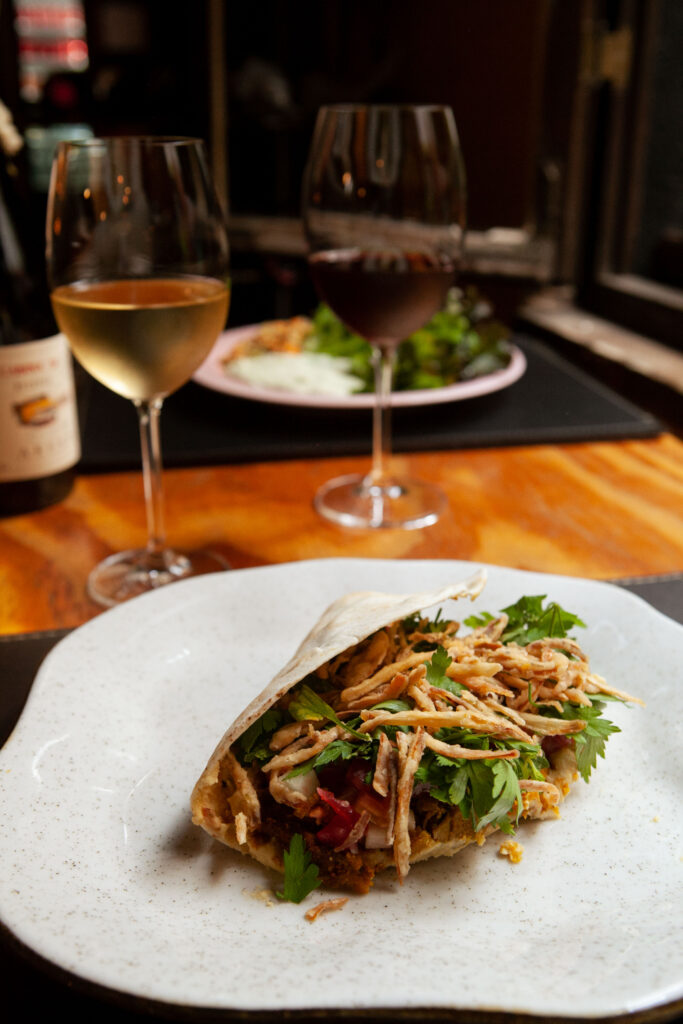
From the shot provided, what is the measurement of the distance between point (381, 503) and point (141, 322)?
468mm

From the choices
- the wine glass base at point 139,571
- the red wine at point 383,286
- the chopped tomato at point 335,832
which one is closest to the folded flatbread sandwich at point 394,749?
the chopped tomato at point 335,832

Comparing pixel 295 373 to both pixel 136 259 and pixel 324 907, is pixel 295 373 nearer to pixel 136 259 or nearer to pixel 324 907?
pixel 136 259

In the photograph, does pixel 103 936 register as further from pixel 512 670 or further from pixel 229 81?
pixel 229 81

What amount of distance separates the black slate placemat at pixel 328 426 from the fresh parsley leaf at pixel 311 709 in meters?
0.85

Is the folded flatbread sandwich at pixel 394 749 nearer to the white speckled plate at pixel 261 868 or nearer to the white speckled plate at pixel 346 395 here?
the white speckled plate at pixel 261 868

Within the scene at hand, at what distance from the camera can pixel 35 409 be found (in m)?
1.27

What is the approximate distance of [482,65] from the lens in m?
3.49

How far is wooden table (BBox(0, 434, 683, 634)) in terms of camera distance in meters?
1.22

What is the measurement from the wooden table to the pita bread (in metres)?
0.41

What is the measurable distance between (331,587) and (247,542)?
31 cm

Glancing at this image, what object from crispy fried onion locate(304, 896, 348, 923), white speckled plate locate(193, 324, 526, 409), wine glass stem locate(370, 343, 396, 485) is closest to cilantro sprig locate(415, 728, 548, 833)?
crispy fried onion locate(304, 896, 348, 923)

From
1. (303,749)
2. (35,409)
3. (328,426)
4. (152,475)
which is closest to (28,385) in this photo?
(35,409)

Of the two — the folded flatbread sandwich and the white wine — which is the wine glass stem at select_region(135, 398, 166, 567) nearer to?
the white wine

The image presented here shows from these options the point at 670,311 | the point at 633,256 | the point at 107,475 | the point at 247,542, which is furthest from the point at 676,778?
the point at 633,256
